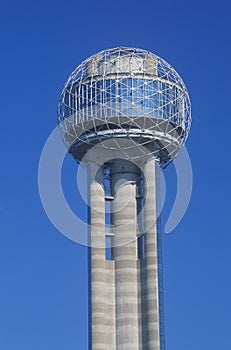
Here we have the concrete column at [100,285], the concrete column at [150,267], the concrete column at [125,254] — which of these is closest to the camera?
the concrete column at [150,267]

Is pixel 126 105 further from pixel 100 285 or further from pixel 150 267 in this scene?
pixel 100 285

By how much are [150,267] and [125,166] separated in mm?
16183

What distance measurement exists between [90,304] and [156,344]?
431 inches

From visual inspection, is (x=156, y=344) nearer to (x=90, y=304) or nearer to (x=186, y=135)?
(x=90, y=304)

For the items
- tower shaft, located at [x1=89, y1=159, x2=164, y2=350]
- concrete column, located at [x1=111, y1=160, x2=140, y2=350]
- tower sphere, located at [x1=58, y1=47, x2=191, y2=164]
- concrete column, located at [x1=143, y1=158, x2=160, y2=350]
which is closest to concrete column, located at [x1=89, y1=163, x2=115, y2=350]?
tower shaft, located at [x1=89, y1=159, x2=164, y2=350]

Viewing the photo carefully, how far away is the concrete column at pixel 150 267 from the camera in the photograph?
117 meters

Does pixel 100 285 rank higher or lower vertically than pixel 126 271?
lower

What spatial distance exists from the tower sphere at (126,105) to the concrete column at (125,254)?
153 inches

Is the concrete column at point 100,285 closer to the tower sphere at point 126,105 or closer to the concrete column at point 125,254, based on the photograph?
the concrete column at point 125,254

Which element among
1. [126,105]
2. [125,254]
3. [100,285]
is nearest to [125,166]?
[126,105]

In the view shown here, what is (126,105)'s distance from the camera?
4843 inches

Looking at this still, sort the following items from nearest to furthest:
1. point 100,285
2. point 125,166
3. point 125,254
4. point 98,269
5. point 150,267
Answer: point 100,285, point 150,267, point 98,269, point 125,254, point 125,166

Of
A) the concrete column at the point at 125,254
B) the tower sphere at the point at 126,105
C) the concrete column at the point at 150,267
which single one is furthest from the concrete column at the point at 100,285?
the tower sphere at the point at 126,105

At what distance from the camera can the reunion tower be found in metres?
119
